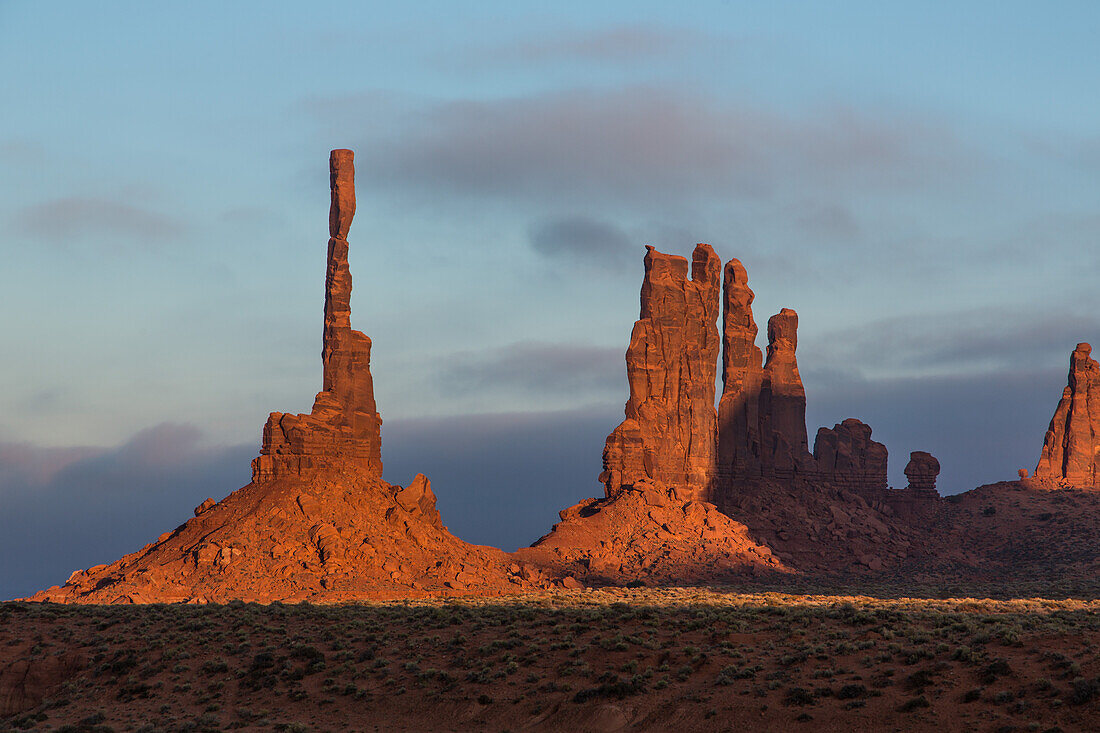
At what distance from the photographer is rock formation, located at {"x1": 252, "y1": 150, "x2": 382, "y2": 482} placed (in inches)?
4082

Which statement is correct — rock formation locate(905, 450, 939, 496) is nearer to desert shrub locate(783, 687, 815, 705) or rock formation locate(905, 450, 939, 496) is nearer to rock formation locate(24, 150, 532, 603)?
rock formation locate(24, 150, 532, 603)

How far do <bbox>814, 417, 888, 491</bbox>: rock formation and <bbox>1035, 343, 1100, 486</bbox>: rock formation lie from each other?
79.8 feet

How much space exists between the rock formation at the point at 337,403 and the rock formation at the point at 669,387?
27.1 metres

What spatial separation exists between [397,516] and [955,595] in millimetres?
43419

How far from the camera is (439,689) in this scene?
157 ft

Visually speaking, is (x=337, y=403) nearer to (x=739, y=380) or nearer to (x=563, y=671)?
(x=739, y=380)

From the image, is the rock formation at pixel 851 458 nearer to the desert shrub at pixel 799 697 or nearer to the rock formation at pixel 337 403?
the rock formation at pixel 337 403

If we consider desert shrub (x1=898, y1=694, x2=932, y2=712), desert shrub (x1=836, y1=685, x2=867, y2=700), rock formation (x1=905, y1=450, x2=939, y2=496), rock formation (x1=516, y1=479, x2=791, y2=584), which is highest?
rock formation (x1=905, y1=450, x2=939, y2=496)

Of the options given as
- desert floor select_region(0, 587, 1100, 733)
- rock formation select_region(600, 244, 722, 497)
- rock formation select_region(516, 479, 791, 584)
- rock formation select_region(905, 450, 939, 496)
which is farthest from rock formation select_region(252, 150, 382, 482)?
rock formation select_region(905, 450, 939, 496)

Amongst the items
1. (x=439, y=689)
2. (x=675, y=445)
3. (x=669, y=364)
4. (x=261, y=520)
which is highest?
(x=669, y=364)

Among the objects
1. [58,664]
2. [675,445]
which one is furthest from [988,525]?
[58,664]

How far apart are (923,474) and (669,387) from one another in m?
34.4

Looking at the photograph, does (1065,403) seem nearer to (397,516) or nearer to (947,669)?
(397,516)

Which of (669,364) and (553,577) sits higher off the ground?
(669,364)
